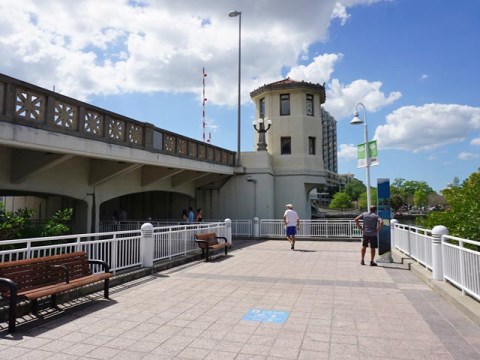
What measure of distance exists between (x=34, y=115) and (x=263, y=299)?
6.91 m

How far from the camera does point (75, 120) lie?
33.3 feet

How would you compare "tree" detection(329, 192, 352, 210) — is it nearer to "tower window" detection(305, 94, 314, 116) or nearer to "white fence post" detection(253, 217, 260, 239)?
"tower window" detection(305, 94, 314, 116)

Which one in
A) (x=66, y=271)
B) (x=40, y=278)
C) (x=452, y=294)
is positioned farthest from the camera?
(x=452, y=294)

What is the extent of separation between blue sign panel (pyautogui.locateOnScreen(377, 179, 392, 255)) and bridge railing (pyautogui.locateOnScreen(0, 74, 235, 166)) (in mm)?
8220

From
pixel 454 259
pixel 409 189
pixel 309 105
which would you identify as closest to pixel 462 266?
pixel 454 259

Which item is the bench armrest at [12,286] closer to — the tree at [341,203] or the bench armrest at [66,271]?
the bench armrest at [66,271]

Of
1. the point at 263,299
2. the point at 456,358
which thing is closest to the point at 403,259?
the point at 263,299

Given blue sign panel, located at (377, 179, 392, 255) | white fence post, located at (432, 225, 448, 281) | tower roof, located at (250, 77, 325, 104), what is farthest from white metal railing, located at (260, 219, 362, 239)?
white fence post, located at (432, 225, 448, 281)

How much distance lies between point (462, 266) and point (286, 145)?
64.9ft

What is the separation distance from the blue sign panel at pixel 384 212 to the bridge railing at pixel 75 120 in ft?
27.0

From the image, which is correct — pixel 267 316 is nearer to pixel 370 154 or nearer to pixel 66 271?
pixel 66 271

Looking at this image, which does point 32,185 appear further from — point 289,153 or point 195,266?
point 289,153

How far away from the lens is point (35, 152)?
10.3 metres

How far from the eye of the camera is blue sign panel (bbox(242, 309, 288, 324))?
17.1ft
